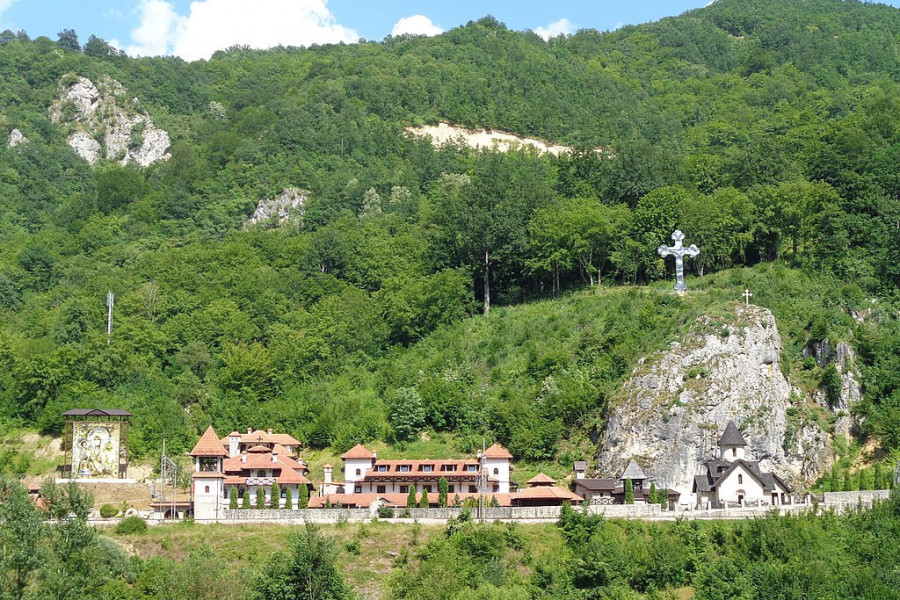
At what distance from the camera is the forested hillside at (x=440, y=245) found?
3339 inches

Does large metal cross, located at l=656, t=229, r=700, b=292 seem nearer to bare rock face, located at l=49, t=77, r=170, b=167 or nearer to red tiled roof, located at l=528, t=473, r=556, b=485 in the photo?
red tiled roof, located at l=528, t=473, r=556, b=485

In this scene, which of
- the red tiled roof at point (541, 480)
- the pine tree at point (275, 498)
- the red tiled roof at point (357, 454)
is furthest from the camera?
the red tiled roof at point (357, 454)

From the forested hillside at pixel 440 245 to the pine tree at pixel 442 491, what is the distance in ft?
21.0

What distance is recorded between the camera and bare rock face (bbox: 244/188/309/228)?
5002 inches

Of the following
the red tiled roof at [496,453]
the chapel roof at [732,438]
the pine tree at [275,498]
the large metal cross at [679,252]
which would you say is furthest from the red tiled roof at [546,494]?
the large metal cross at [679,252]

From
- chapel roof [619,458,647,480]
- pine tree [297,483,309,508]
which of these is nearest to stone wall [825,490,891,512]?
chapel roof [619,458,647,480]

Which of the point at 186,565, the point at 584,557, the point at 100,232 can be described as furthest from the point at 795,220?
the point at 100,232

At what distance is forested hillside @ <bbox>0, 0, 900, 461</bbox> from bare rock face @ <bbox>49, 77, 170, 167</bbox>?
9.93 feet

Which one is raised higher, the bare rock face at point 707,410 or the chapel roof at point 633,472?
the bare rock face at point 707,410

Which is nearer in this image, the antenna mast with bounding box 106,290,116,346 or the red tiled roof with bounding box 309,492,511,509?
the red tiled roof with bounding box 309,492,511,509

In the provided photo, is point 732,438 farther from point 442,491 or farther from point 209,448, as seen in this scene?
point 209,448

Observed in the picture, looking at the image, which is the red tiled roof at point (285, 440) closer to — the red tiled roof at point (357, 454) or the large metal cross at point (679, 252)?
the red tiled roof at point (357, 454)

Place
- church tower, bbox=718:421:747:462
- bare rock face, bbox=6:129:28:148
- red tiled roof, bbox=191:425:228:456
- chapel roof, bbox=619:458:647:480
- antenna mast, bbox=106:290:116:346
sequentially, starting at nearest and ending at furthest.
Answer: chapel roof, bbox=619:458:647:480 → church tower, bbox=718:421:747:462 → red tiled roof, bbox=191:425:228:456 → antenna mast, bbox=106:290:116:346 → bare rock face, bbox=6:129:28:148

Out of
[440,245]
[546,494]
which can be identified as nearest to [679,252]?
[440,245]
